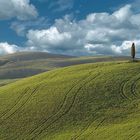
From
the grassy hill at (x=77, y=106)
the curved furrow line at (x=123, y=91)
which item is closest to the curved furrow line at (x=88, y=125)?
the grassy hill at (x=77, y=106)

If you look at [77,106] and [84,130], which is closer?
[84,130]

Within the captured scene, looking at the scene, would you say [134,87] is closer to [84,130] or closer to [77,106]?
[77,106]

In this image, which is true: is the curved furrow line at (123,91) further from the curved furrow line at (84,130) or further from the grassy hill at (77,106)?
the curved furrow line at (84,130)

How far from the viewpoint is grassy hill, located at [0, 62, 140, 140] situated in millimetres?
82125

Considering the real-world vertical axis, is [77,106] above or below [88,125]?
above

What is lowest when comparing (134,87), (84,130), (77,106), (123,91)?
(84,130)

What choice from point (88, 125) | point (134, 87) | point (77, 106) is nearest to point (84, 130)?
point (88, 125)

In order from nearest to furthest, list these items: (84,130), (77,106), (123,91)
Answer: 1. (84,130)
2. (77,106)
3. (123,91)

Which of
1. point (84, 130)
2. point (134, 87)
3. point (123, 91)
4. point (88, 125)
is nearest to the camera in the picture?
point (84, 130)

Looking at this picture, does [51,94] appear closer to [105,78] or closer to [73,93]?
A: [73,93]

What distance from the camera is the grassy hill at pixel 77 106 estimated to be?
269 ft

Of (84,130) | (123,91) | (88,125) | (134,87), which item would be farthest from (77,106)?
(134,87)

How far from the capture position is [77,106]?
323 ft

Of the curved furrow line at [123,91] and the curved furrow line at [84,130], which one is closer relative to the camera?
the curved furrow line at [84,130]
